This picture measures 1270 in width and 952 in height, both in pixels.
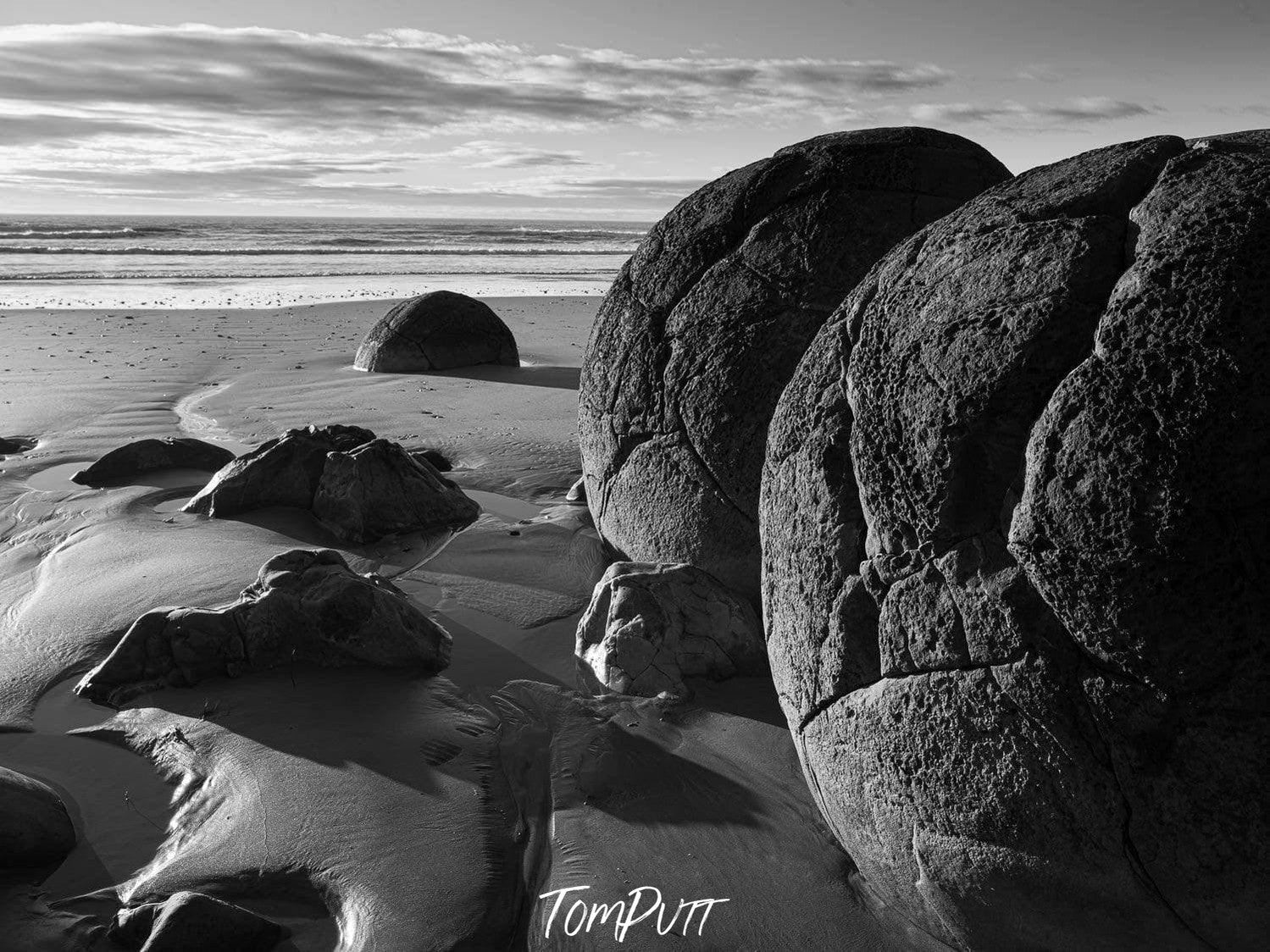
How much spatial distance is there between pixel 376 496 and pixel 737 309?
7.75 feet

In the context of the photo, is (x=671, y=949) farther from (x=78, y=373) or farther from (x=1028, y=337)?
(x=78, y=373)

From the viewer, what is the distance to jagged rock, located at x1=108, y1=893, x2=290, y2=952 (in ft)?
8.45

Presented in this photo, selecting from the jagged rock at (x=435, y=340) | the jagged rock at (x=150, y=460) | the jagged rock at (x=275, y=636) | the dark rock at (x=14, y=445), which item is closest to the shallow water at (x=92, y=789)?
the jagged rock at (x=275, y=636)

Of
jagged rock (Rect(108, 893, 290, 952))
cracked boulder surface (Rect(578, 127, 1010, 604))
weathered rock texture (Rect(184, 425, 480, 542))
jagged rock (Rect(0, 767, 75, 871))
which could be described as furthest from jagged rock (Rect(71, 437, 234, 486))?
jagged rock (Rect(108, 893, 290, 952))

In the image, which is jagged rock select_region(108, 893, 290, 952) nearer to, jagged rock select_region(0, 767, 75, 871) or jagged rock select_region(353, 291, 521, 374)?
jagged rock select_region(0, 767, 75, 871)

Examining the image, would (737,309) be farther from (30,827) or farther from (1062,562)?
(30,827)

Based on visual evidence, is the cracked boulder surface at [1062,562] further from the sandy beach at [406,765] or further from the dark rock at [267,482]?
the dark rock at [267,482]

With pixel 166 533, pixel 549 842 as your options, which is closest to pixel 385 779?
pixel 549 842

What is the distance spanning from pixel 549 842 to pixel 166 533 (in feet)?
11.4

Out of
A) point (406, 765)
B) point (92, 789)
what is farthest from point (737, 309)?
point (92, 789)

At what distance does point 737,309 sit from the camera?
178 inches

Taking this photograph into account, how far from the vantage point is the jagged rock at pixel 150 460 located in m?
6.83

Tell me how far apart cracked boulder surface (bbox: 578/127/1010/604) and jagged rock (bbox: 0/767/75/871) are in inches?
96.9

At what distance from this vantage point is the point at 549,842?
3143 mm
